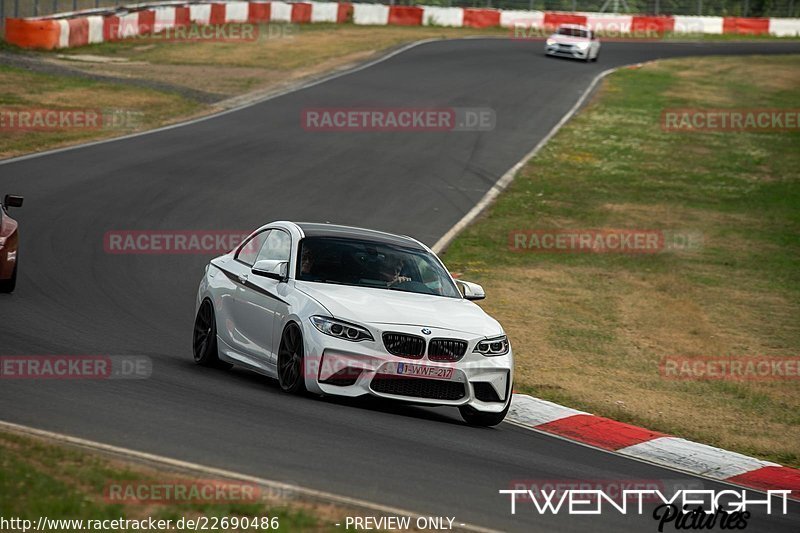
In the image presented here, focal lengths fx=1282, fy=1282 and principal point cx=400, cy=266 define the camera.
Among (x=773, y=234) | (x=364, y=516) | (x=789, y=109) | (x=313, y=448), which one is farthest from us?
(x=789, y=109)

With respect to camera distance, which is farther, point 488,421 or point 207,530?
point 488,421

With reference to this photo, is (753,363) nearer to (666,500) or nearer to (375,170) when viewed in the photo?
(666,500)

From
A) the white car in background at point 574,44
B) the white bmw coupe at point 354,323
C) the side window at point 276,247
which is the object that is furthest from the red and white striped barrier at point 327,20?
the white bmw coupe at point 354,323

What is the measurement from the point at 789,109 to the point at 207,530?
126 feet

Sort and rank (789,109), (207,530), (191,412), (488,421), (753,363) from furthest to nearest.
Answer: (789,109)
(753,363)
(488,421)
(191,412)
(207,530)

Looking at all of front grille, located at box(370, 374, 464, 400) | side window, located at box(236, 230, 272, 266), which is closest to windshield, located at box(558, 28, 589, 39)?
side window, located at box(236, 230, 272, 266)

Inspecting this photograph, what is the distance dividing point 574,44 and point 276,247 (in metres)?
40.5

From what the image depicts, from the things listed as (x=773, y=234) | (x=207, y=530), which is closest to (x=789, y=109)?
(x=773, y=234)

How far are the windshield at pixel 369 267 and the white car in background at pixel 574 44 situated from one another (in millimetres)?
40123

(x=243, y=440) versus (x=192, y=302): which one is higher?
(x=243, y=440)

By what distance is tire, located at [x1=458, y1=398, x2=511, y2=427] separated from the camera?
35.9 feet

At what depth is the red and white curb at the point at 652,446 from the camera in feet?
34.6

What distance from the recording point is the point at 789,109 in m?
41.9

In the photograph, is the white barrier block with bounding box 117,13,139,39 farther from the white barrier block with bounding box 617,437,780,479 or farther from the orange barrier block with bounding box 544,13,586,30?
the white barrier block with bounding box 617,437,780,479
